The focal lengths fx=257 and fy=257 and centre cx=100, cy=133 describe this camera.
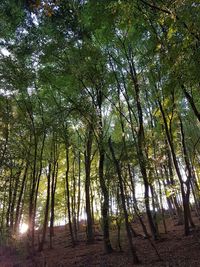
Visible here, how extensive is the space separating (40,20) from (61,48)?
1447 mm

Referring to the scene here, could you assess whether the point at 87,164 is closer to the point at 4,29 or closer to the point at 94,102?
the point at 94,102

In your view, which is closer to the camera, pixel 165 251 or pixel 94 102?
pixel 165 251

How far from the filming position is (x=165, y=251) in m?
10.5

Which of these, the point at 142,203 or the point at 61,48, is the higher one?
the point at 61,48

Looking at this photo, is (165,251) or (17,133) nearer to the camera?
(165,251)

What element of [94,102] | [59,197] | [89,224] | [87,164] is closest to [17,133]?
[87,164]

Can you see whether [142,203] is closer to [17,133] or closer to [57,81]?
[57,81]

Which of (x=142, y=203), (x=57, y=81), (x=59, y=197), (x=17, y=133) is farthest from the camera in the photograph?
(x=59, y=197)

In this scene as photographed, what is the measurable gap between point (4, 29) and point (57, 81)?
3193 mm

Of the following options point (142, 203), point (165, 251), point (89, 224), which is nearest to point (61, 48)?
point (142, 203)

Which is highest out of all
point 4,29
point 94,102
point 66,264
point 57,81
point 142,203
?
point 4,29

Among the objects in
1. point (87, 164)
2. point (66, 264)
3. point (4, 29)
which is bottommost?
point (66, 264)

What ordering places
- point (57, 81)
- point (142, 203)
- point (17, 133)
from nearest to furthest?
point (142, 203)
point (57, 81)
point (17, 133)

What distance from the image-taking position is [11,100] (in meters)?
16.2
